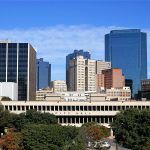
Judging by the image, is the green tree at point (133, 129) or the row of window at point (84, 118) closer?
the green tree at point (133, 129)

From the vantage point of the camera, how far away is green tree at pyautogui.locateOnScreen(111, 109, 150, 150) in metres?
90.1

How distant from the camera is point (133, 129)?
93875 mm

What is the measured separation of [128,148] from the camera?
9344cm

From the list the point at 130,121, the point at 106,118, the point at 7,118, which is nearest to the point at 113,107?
the point at 106,118

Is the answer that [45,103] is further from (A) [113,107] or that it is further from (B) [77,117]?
(A) [113,107]

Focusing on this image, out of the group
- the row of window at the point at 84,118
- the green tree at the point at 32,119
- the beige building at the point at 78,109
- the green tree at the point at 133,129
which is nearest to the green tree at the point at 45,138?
the green tree at the point at 133,129

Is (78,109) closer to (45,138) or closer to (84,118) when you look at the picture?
(84,118)

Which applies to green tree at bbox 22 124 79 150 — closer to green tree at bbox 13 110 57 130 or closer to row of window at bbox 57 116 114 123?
green tree at bbox 13 110 57 130

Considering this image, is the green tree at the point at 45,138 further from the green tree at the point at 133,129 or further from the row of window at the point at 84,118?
the row of window at the point at 84,118

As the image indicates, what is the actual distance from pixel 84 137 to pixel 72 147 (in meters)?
19.4

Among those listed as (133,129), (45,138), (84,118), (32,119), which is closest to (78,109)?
(84,118)

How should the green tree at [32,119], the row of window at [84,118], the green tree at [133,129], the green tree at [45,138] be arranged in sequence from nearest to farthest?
1. the green tree at [45,138]
2. the green tree at [133,129]
3. the green tree at [32,119]
4. the row of window at [84,118]

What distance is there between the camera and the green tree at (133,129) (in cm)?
9006

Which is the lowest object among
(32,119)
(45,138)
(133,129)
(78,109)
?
(45,138)
